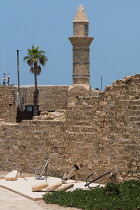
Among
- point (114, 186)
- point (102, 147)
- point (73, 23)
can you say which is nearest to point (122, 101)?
point (102, 147)

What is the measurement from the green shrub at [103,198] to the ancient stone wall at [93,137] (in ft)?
5.26

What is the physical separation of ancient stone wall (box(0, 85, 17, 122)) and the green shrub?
1551cm

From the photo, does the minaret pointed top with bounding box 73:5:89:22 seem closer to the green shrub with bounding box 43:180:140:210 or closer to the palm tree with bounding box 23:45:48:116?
the palm tree with bounding box 23:45:48:116

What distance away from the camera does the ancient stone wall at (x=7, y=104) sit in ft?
103

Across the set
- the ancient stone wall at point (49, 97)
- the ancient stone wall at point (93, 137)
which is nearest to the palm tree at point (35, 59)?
the ancient stone wall at point (49, 97)

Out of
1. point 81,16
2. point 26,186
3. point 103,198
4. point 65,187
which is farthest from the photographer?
point 81,16

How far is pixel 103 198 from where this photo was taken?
15109 mm

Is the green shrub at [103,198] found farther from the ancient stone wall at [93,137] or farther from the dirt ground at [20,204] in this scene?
the ancient stone wall at [93,137]

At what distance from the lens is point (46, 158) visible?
21109 mm

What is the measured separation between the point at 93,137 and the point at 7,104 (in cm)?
1311

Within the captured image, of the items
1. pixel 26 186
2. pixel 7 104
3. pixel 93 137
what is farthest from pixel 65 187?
pixel 7 104

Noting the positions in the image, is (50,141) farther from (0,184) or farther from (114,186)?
(114,186)

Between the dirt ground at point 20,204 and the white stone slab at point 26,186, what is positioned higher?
the white stone slab at point 26,186

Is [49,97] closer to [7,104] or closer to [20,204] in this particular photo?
[7,104]
